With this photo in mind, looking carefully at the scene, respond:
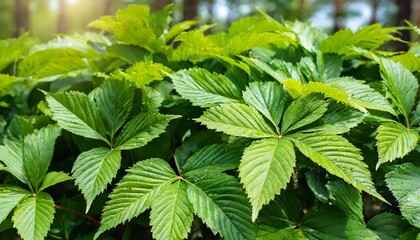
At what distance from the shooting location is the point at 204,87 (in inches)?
49.3

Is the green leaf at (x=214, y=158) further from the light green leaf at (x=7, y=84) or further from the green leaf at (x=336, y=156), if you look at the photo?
the light green leaf at (x=7, y=84)

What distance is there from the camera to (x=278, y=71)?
1.29m

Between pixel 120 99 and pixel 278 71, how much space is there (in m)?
0.50

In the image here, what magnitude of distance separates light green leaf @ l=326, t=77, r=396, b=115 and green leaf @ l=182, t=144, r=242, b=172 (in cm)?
36

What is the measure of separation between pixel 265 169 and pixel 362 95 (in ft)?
1.51

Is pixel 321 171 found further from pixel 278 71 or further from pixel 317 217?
pixel 278 71

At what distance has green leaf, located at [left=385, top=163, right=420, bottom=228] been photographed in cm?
108

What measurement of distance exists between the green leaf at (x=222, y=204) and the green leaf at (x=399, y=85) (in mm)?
583

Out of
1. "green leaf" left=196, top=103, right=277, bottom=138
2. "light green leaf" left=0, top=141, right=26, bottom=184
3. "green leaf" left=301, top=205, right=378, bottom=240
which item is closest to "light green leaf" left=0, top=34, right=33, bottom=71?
"light green leaf" left=0, top=141, right=26, bottom=184

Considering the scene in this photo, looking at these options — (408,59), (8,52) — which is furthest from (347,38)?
(8,52)

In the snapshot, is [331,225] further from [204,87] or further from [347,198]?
[204,87]

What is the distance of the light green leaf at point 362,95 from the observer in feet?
3.87

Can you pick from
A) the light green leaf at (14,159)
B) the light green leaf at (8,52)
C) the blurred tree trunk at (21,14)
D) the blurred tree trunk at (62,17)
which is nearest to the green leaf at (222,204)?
the light green leaf at (14,159)

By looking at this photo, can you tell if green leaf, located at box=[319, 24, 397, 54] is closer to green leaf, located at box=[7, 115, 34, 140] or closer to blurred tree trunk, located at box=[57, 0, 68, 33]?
green leaf, located at box=[7, 115, 34, 140]
